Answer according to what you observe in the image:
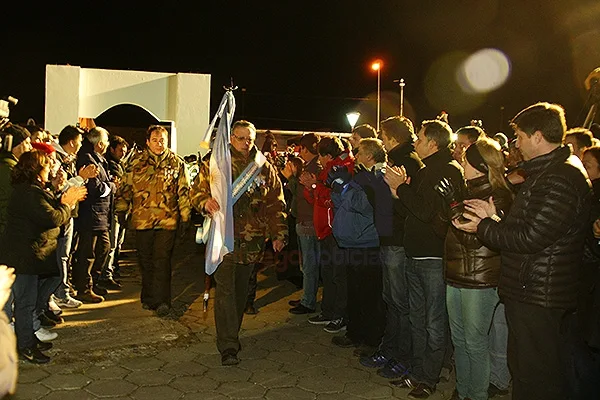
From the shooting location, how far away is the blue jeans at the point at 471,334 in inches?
167

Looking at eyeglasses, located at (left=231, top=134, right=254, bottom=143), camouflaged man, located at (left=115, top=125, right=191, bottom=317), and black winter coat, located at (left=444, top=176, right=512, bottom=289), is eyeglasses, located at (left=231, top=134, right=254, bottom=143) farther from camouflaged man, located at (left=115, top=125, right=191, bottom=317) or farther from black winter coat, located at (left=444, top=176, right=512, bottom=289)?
black winter coat, located at (left=444, top=176, right=512, bottom=289)

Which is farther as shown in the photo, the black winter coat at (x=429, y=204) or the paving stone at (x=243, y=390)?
the paving stone at (x=243, y=390)

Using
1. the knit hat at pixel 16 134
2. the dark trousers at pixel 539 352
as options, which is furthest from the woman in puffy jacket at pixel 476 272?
the knit hat at pixel 16 134

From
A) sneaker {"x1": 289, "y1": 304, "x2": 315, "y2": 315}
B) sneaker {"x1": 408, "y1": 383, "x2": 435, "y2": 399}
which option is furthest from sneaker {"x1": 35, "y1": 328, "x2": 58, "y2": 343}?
sneaker {"x1": 408, "y1": 383, "x2": 435, "y2": 399}

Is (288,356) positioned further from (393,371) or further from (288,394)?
(393,371)

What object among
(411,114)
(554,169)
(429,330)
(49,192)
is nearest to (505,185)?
(554,169)

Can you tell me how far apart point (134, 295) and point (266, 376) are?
3528mm

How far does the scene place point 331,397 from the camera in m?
4.79

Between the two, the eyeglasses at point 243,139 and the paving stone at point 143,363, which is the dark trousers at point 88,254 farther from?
the eyeglasses at point 243,139

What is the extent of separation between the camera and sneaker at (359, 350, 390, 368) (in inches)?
216

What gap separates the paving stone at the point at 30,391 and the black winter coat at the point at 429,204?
10.6ft

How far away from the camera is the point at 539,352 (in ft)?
11.7

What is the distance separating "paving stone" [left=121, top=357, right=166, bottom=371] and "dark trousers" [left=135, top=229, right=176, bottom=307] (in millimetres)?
1726

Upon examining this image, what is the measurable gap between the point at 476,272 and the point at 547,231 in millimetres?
859
